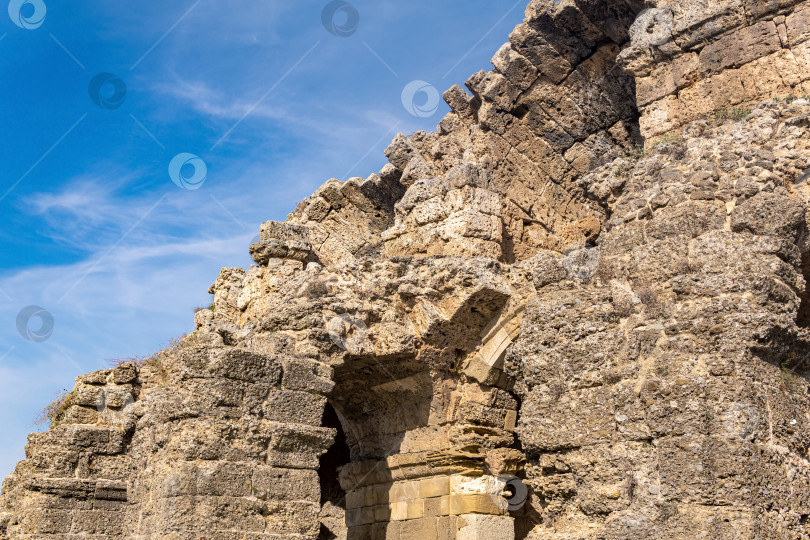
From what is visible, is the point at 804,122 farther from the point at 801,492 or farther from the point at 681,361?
the point at 801,492

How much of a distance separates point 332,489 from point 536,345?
700cm

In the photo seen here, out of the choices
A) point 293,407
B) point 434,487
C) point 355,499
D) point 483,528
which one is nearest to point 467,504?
point 483,528

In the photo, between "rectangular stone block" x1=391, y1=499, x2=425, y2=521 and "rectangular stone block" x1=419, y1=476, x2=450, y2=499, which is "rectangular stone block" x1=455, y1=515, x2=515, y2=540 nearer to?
"rectangular stone block" x1=419, y1=476, x2=450, y2=499

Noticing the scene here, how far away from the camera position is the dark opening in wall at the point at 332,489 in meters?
12.1

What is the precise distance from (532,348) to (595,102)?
248 inches

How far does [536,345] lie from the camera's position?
6551 mm

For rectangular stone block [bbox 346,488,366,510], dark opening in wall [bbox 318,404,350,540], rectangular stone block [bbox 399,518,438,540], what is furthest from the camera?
dark opening in wall [bbox 318,404,350,540]

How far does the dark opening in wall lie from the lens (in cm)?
1211

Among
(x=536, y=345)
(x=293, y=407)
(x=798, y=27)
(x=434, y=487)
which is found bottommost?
(x=434, y=487)

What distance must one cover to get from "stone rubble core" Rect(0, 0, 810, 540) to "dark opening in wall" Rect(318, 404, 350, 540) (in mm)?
42

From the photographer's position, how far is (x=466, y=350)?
8.99m

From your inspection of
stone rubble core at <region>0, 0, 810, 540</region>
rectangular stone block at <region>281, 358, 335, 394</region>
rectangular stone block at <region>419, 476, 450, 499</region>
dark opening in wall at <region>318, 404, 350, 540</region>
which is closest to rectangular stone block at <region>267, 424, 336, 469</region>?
stone rubble core at <region>0, 0, 810, 540</region>

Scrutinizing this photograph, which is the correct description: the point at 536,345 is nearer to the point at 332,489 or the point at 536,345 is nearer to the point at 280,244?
the point at 280,244

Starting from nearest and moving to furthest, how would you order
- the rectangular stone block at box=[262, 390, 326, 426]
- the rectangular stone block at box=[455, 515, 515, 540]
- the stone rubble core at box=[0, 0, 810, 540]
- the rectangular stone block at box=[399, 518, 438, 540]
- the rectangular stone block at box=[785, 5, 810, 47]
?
the stone rubble core at box=[0, 0, 810, 540] < the rectangular stone block at box=[262, 390, 326, 426] < the rectangular stone block at box=[785, 5, 810, 47] < the rectangular stone block at box=[455, 515, 515, 540] < the rectangular stone block at box=[399, 518, 438, 540]
